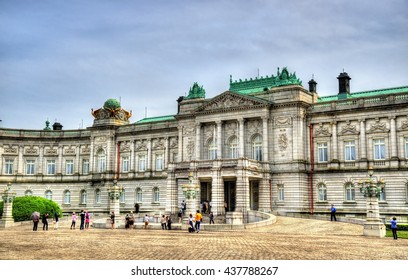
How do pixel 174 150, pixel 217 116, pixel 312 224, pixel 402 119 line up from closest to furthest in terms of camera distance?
pixel 312 224 < pixel 402 119 < pixel 217 116 < pixel 174 150

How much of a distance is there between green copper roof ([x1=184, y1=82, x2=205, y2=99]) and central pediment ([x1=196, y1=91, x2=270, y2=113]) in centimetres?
383

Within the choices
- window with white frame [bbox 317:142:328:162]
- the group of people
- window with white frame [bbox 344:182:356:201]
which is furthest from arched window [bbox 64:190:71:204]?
window with white frame [bbox 344:182:356:201]

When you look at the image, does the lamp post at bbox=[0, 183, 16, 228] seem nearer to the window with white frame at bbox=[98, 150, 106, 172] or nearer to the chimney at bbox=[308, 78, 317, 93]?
the window with white frame at bbox=[98, 150, 106, 172]

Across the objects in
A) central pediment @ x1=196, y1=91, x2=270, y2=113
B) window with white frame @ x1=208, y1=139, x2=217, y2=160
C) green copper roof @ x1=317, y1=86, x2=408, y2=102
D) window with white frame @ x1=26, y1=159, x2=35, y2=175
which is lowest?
window with white frame @ x1=26, y1=159, x2=35, y2=175

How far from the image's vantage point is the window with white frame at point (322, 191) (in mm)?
62500

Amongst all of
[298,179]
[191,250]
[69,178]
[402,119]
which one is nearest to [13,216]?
[69,178]

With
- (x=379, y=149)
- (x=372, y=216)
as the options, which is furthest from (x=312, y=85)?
(x=372, y=216)

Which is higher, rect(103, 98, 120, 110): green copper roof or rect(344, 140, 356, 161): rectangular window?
rect(103, 98, 120, 110): green copper roof

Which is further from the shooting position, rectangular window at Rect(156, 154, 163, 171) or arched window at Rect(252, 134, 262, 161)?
rectangular window at Rect(156, 154, 163, 171)

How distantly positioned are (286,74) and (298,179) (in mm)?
13306

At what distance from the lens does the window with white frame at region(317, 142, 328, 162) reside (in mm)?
63175

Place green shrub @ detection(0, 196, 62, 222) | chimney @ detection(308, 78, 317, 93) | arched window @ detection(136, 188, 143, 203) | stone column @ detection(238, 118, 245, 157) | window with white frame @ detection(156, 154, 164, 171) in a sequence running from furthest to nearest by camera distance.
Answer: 1. arched window @ detection(136, 188, 143, 203)
2. window with white frame @ detection(156, 154, 164, 171)
3. chimney @ detection(308, 78, 317, 93)
4. stone column @ detection(238, 118, 245, 157)
5. green shrub @ detection(0, 196, 62, 222)

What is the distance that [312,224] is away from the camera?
49.4 metres
